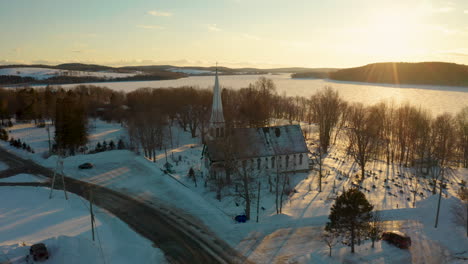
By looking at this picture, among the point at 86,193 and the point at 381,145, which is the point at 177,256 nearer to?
the point at 86,193

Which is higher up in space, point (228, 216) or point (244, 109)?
point (244, 109)

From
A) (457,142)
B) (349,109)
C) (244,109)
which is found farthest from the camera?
(349,109)

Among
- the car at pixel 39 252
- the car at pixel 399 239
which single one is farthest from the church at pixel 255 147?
the car at pixel 39 252

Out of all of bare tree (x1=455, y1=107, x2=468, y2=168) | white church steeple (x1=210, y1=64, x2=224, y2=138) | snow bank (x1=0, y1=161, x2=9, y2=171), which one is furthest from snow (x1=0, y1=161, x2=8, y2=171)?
bare tree (x1=455, y1=107, x2=468, y2=168)

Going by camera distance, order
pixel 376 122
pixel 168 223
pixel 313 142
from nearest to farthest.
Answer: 1. pixel 168 223
2. pixel 376 122
3. pixel 313 142

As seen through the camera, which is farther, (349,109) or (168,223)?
(349,109)

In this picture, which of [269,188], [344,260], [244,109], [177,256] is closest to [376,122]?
[244,109]
